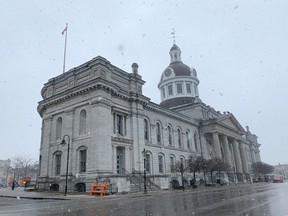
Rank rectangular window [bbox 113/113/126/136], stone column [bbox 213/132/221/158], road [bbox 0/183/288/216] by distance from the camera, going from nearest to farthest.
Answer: road [bbox 0/183/288/216], rectangular window [bbox 113/113/126/136], stone column [bbox 213/132/221/158]

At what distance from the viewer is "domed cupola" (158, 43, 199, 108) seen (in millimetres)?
59719

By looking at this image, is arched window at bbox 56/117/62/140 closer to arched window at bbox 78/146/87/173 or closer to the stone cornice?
arched window at bbox 78/146/87/173

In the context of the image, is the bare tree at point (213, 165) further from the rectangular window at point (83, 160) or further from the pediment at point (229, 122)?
the rectangular window at point (83, 160)

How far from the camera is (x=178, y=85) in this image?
61.0 m

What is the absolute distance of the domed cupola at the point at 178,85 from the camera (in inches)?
2351

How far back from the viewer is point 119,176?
26.6 meters

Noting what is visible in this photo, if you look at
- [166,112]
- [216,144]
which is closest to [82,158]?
[166,112]

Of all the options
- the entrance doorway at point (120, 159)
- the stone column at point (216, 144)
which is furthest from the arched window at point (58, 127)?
the stone column at point (216, 144)

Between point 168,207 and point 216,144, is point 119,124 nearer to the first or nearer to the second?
point 168,207

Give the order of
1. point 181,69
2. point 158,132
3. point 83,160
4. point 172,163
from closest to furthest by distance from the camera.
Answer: point 83,160, point 158,132, point 172,163, point 181,69

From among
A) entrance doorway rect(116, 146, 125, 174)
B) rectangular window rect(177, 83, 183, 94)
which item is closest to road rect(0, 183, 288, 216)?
entrance doorway rect(116, 146, 125, 174)

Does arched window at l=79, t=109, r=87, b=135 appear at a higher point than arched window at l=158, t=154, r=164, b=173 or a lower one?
higher

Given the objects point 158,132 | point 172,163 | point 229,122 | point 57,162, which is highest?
point 229,122

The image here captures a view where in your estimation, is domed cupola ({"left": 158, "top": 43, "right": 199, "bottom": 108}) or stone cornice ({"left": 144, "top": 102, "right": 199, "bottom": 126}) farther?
domed cupola ({"left": 158, "top": 43, "right": 199, "bottom": 108})
